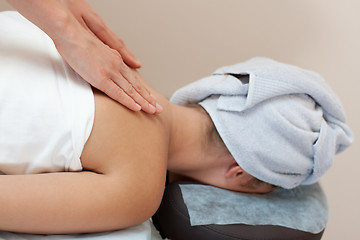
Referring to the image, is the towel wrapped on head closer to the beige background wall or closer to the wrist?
the wrist

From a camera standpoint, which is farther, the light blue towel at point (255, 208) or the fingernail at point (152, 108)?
the light blue towel at point (255, 208)

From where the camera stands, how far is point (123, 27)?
2008 mm

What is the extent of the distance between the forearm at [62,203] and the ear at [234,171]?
0.46 m

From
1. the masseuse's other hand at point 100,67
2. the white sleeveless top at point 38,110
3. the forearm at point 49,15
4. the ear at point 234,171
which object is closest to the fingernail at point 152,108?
the masseuse's other hand at point 100,67

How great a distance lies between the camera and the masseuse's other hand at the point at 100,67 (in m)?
1.04

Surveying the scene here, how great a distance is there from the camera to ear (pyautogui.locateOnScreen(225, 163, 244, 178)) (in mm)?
1426

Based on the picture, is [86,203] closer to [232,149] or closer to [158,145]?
[158,145]

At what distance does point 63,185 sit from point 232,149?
58 centimetres

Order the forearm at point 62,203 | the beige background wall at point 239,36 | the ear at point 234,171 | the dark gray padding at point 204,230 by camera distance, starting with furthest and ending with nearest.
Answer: the beige background wall at point 239,36
the ear at point 234,171
the dark gray padding at point 204,230
the forearm at point 62,203

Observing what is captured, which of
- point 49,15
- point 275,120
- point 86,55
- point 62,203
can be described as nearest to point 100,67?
point 86,55

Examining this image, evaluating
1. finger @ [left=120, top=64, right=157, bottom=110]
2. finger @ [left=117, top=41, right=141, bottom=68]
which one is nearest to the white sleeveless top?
finger @ [left=120, top=64, right=157, bottom=110]

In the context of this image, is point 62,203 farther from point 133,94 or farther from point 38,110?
point 133,94

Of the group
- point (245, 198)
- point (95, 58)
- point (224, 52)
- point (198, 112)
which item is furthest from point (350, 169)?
point (95, 58)

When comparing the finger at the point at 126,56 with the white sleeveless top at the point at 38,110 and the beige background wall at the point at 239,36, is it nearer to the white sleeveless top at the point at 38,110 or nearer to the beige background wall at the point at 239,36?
the white sleeveless top at the point at 38,110
